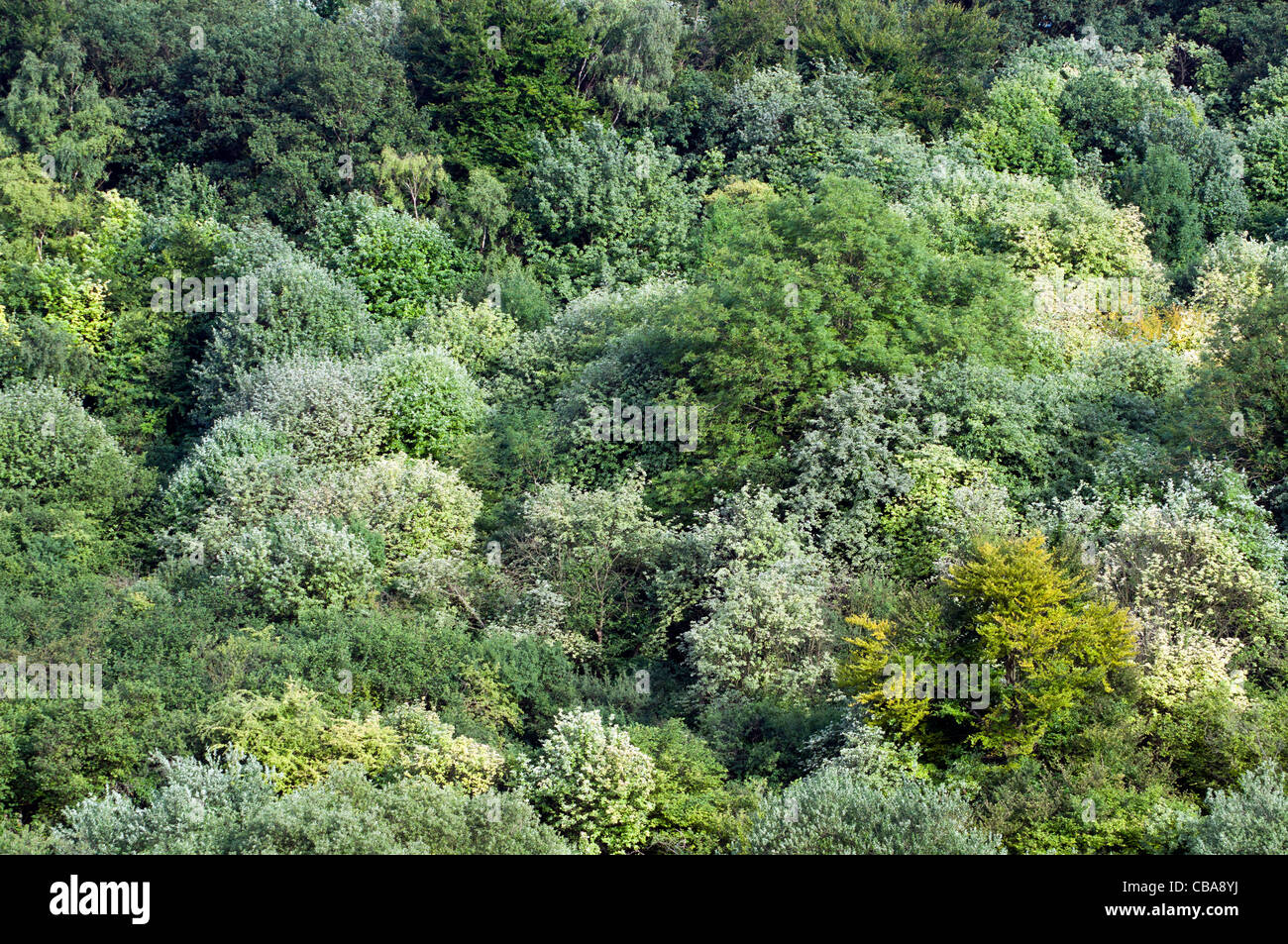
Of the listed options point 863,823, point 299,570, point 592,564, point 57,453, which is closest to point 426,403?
point 299,570

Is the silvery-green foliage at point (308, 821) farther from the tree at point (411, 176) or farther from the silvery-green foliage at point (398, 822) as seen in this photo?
the tree at point (411, 176)

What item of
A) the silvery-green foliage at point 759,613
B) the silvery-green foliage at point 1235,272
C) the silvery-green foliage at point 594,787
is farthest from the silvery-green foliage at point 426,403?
the silvery-green foliage at point 1235,272

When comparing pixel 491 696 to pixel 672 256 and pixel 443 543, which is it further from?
pixel 672 256

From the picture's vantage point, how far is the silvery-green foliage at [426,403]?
46594 millimetres

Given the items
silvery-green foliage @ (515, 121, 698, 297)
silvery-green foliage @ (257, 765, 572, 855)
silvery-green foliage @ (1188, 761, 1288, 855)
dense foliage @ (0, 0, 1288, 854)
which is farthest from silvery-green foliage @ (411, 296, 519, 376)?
silvery-green foliage @ (1188, 761, 1288, 855)

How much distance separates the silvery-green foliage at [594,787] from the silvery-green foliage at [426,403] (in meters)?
16.5

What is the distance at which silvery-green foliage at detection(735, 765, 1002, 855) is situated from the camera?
25.7 m

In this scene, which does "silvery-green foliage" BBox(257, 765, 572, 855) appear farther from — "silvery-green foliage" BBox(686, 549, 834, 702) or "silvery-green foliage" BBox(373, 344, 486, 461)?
"silvery-green foliage" BBox(373, 344, 486, 461)

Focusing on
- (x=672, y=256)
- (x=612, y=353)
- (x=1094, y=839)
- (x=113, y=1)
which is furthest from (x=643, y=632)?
(x=113, y=1)

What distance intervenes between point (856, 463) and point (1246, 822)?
15.6m

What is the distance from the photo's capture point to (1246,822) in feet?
84.6

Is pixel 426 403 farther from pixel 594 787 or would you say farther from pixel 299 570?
pixel 594 787

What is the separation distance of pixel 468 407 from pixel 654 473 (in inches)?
276

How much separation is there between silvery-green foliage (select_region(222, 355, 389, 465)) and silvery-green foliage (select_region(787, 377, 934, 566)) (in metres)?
12.4
